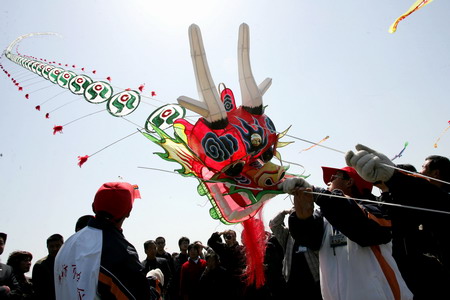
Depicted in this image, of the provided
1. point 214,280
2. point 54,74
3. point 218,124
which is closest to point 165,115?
point 218,124

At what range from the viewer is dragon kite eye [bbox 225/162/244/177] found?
11.2 feet

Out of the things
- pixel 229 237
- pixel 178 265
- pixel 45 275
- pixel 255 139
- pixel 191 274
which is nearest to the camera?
pixel 45 275

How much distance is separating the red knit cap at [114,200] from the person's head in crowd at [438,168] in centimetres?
237

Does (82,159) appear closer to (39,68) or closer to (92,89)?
(92,89)

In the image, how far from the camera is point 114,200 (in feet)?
7.31

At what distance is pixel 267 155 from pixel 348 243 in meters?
1.76

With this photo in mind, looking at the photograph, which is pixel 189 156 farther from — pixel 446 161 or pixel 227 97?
pixel 446 161

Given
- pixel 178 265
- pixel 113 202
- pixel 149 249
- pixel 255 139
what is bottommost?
pixel 178 265

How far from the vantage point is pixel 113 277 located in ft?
6.46

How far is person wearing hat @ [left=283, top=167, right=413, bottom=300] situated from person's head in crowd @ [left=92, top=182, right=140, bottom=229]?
102 centimetres

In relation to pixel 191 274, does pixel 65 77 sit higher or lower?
higher

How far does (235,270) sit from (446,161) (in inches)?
107

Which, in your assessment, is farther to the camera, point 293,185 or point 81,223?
point 81,223

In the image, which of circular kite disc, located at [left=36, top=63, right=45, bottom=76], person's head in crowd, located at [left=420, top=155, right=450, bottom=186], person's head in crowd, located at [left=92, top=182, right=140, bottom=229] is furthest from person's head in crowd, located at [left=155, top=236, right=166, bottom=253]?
circular kite disc, located at [left=36, top=63, right=45, bottom=76]
